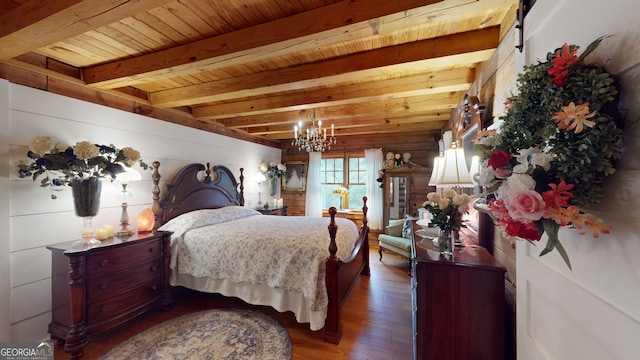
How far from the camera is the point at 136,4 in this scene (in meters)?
1.25

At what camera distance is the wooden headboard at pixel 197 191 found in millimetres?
2863

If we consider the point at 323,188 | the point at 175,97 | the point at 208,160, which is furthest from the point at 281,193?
Result: the point at 175,97

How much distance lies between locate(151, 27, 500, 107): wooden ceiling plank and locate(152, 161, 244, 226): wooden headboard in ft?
3.16

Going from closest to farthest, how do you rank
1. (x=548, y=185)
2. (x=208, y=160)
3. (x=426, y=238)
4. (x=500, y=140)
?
(x=548, y=185) → (x=500, y=140) → (x=426, y=238) → (x=208, y=160)

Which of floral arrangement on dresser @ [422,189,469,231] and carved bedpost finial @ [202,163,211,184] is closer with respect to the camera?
floral arrangement on dresser @ [422,189,469,231]

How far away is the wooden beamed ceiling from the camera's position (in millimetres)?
1390

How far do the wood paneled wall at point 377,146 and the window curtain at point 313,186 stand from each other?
21 centimetres

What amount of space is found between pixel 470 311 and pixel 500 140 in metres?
1.10

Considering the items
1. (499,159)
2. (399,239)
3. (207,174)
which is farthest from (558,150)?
(207,174)

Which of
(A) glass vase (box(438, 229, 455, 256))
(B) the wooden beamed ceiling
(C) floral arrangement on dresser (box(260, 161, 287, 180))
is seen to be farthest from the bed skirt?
(C) floral arrangement on dresser (box(260, 161, 287, 180))

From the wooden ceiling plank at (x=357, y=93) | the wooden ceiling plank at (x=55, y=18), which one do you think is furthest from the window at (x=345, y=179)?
the wooden ceiling plank at (x=55, y=18)

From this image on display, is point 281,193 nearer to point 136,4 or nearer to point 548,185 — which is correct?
point 136,4

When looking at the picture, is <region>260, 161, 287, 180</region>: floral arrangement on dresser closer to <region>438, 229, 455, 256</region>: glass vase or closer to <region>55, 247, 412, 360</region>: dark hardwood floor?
<region>55, 247, 412, 360</region>: dark hardwood floor

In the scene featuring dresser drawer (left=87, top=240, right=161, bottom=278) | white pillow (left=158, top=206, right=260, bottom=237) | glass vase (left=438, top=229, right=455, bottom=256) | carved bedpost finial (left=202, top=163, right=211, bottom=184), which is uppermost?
carved bedpost finial (left=202, top=163, right=211, bottom=184)
